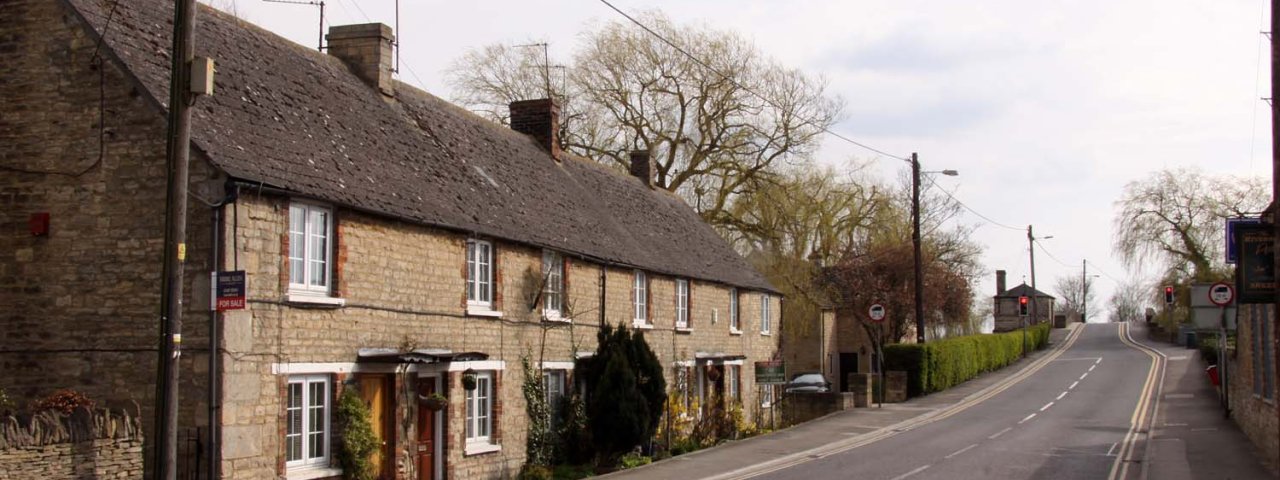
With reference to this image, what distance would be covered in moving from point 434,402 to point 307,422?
104 inches

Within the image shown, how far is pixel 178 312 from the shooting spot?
12.0m

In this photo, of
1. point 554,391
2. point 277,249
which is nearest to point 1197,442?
point 554,391

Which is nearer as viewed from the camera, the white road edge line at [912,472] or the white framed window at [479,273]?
the white road edge line at [912,472]

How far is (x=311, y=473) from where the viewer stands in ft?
51.7

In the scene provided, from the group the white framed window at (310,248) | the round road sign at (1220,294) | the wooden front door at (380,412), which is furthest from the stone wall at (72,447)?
the round road sign at (1220,294)

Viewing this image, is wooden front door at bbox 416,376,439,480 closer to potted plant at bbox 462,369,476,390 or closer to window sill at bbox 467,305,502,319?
potted plant at bbox 462,369,476,390

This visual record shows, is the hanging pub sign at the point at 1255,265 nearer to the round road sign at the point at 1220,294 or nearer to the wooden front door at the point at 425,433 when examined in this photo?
the round road sign at the point at 1220,294

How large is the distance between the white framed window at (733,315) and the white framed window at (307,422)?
18.5m

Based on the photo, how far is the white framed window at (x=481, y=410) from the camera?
20.2 metres

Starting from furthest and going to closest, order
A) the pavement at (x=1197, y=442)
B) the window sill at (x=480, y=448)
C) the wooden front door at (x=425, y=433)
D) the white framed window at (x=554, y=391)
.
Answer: the white framed window at (x=554, y=391) < the pavement at (x=1197, y=442) < the window sill at (x=480, y=448) < the wooden front door at (x=425, y=433)

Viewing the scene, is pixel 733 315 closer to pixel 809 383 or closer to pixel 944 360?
pixel 809 383

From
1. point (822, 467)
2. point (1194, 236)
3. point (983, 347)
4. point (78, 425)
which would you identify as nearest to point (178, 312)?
point (78, 425)

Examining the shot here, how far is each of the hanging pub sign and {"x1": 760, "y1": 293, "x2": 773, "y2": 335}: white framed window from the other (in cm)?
2045

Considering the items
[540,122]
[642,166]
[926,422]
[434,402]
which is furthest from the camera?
[642,166]
